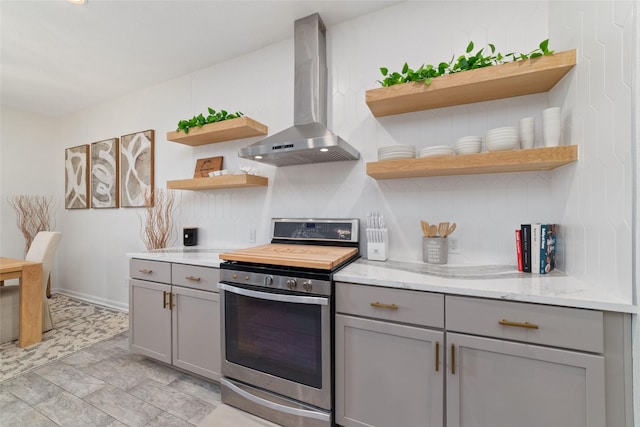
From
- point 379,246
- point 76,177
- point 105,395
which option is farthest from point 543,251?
point 76,177

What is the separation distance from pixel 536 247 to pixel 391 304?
87 centimetres

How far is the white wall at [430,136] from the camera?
1129 millimetres

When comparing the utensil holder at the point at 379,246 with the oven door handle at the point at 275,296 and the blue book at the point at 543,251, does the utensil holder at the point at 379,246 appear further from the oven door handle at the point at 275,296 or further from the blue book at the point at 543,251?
the blue book at the point at 543,251

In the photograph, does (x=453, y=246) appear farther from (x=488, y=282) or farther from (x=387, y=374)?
(x=387, y=374)

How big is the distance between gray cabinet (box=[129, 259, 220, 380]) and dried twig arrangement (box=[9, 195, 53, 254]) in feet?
9.77

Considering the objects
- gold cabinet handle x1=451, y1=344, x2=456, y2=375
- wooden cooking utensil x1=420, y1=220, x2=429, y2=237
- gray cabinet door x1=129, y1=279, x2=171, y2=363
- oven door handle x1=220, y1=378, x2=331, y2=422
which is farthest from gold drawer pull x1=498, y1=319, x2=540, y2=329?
gray cabinet door x1=129, y1=279, x2=171, y2=363

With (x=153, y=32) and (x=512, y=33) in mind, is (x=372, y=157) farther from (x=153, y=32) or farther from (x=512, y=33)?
(x=153, y=32)

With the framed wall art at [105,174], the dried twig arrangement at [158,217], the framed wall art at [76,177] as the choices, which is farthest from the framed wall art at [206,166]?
the framed wall art at [76,177]

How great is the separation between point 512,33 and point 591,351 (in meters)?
1.76

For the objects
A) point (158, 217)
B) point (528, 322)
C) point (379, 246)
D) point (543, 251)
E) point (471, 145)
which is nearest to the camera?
point (528, 322)

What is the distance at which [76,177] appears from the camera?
3924 mm

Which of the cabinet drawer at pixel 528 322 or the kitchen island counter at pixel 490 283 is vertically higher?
the kitchen island counter at pixel 490 283

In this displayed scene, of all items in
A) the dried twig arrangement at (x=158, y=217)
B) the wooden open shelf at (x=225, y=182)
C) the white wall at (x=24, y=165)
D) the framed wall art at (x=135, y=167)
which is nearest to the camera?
the wooden open shelf at (x=225, y=182)

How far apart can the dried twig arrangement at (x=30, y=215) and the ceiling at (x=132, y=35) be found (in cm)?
157
